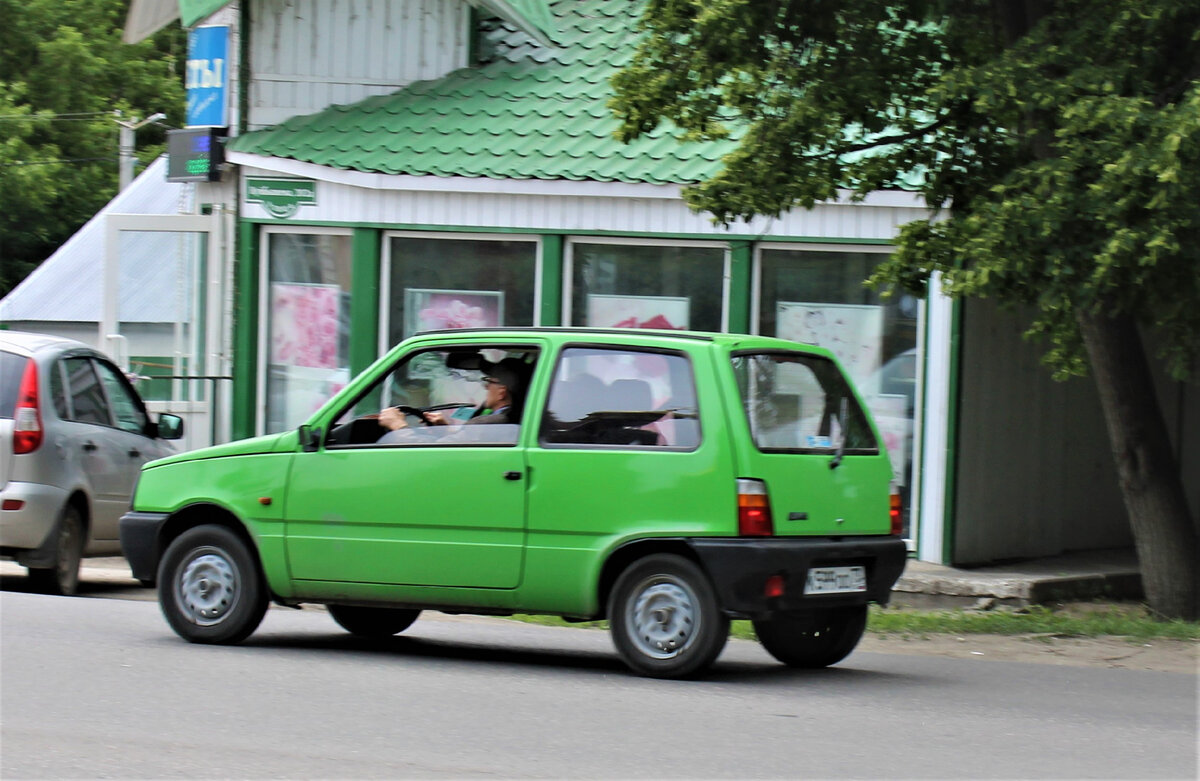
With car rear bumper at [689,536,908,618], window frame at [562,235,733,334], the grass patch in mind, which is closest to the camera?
car rear bumper at [689,536,908,618]

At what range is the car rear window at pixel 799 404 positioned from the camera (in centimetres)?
769

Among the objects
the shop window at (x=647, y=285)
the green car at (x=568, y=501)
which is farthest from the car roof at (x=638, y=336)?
the shop window at (x=647, y=285)

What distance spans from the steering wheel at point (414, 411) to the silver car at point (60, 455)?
11.9 ft

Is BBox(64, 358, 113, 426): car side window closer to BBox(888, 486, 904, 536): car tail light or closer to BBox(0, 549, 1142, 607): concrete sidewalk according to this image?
BBox(0, 549, 1142, 607): concrete sidewalk

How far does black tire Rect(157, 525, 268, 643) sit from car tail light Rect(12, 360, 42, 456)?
257cm

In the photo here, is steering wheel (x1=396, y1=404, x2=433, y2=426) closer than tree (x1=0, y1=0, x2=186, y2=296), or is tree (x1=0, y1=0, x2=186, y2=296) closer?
steering wheel (x1=396, y1=404, x2=433, y2=426)

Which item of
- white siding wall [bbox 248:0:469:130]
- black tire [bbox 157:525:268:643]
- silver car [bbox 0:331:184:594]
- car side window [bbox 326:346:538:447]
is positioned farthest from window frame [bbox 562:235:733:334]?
black tire [bbox 157:525:268:643]

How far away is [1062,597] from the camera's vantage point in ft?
41.0

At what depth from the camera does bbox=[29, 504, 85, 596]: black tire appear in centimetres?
1110

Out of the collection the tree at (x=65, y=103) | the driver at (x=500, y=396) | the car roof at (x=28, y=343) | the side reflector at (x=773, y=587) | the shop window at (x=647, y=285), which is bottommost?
the side reflector at (x=773, y=587)

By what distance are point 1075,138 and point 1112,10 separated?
1010mm

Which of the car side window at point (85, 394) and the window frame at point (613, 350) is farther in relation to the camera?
the car side window at point (85, 394)

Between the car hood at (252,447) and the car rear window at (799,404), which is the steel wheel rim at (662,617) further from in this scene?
the car hood at (252,447)

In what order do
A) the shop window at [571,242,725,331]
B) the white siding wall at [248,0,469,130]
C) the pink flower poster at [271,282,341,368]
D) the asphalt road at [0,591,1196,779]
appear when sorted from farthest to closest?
1. the white siding wall at [248,0,469,130]
2. the pink flower poster at [271,282,341,368]
3. the shop window at [571,242,725,331]
4. the asphalt road at [0,591,1196,779]
